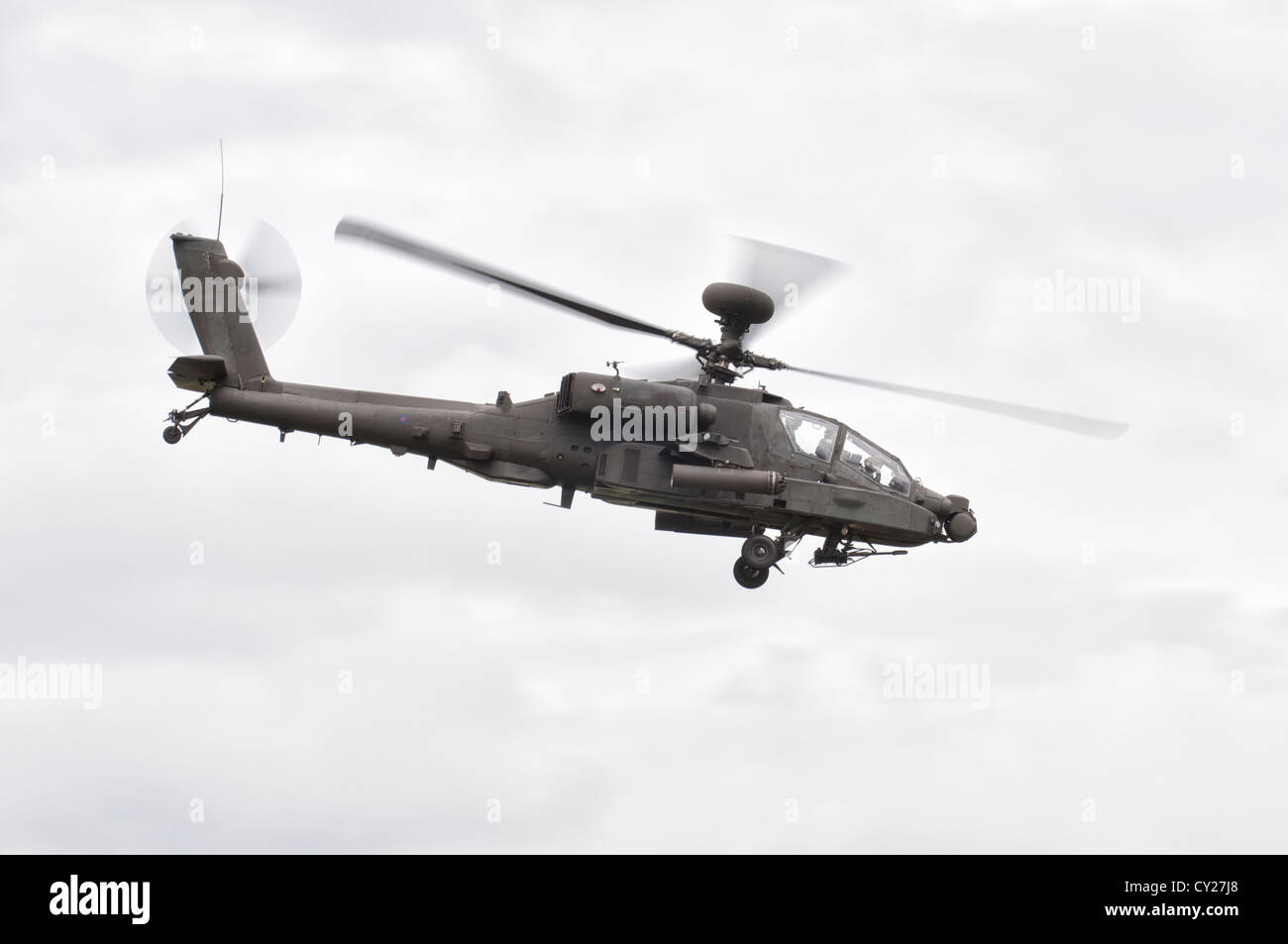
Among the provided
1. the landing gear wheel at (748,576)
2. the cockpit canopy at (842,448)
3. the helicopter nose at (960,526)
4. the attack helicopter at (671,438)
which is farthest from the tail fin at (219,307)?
the helicopter nose at (960,526)

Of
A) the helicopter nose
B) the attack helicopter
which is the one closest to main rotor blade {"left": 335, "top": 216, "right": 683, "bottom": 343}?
the attack helicopter

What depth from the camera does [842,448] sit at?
1064 inches

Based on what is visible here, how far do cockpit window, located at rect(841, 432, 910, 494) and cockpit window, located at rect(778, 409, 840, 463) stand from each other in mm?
319

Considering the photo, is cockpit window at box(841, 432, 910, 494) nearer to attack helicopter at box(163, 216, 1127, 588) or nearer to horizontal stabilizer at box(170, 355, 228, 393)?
attack helicopter at box(163, 216, 1127, 588)

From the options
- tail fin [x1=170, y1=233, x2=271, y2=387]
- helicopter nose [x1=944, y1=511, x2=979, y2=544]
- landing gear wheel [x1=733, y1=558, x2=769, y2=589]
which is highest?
tail fin [x1=170, y1=233, x2=271, y2=387]

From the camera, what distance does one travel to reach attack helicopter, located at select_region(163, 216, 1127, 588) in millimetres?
26219

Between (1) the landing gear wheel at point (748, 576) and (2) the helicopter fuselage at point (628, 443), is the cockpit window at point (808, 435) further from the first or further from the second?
(1) the landing gear wheel at point (748, 576)

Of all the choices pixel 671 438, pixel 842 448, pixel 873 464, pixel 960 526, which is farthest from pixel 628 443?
pixel 960 526

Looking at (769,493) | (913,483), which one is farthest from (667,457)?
(913,483)

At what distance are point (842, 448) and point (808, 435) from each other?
687 millimetres

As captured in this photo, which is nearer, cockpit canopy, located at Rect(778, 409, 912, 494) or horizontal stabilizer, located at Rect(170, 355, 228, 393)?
horizontal stabilizer, located at Rect(170, 355, 228, 393)

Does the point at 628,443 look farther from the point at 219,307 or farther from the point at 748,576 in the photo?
the point at 219,307

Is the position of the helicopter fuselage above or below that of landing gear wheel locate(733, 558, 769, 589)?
above

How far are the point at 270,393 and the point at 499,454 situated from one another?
169 inches
